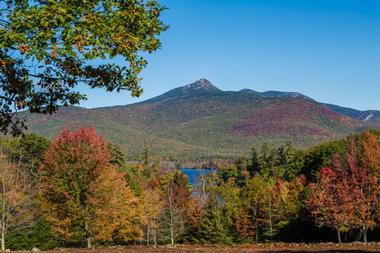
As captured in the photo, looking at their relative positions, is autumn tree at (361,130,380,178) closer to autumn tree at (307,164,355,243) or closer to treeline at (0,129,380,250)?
treeline at (0,129,380,250)

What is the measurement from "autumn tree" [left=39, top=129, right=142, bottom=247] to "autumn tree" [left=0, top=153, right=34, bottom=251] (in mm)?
1760

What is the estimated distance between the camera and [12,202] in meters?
39.0

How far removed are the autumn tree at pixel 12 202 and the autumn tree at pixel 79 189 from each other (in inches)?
69.3

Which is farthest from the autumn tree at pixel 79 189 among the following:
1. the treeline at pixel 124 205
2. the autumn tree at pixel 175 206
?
the autumn tree at pixel 175 206

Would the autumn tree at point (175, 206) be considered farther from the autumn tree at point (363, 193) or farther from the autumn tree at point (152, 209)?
the autumn tree at point (363, 193)

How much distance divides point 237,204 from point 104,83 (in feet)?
212

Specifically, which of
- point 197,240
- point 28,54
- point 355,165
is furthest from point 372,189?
point 28,54

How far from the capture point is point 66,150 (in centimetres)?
3953

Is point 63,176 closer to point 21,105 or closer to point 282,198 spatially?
point 21,105

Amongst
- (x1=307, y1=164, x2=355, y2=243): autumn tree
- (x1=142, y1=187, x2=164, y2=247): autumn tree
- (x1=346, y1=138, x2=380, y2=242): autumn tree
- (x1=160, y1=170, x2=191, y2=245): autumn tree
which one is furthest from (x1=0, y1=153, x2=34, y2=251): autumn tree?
(x1=346, y1=138, x2=380, y2=242): autumn tree

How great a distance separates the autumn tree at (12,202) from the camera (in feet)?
125

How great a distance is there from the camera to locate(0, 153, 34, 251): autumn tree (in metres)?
38.1

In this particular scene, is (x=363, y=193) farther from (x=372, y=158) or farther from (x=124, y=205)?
(x=124, y=205)

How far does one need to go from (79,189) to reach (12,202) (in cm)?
619
